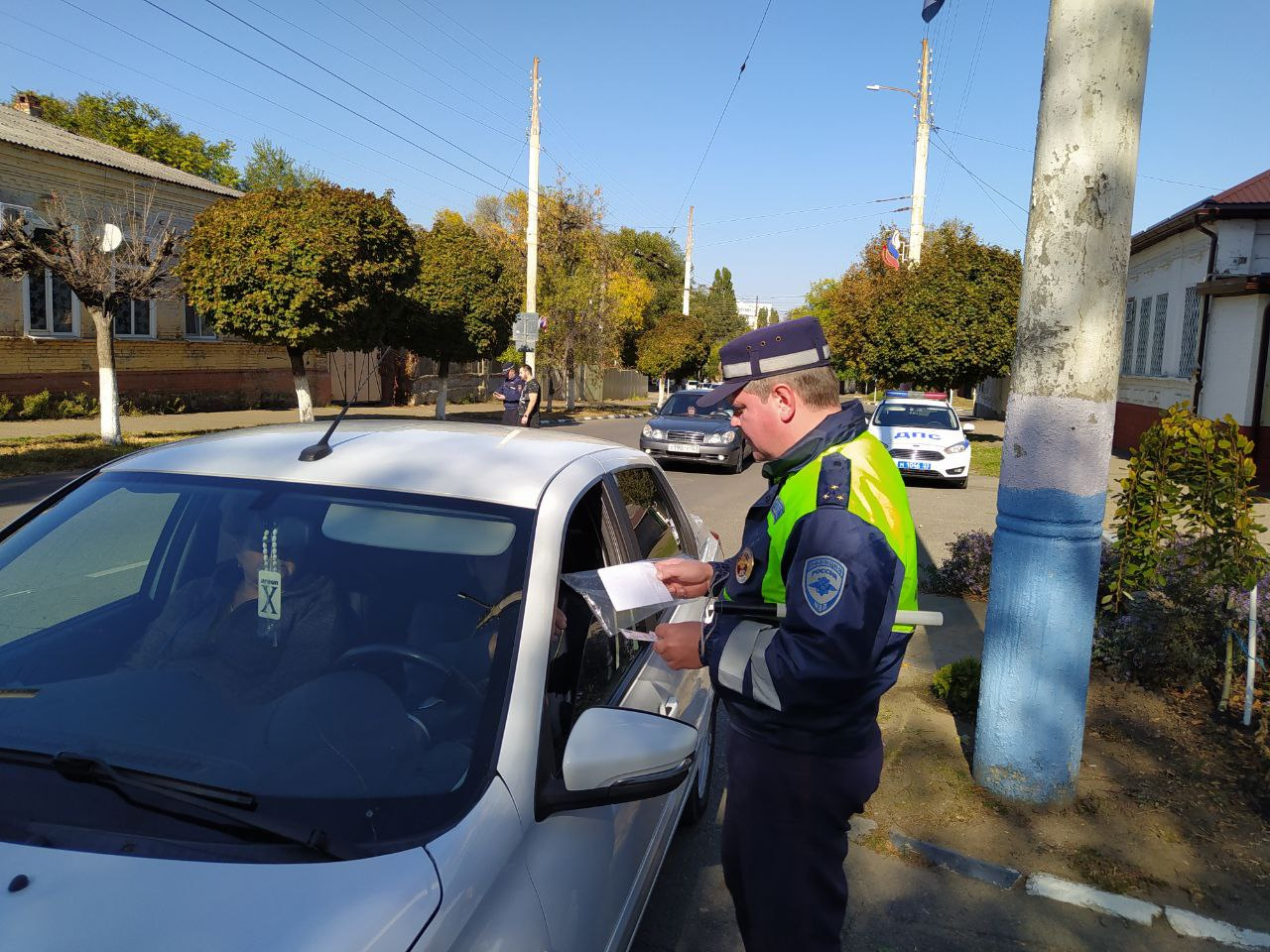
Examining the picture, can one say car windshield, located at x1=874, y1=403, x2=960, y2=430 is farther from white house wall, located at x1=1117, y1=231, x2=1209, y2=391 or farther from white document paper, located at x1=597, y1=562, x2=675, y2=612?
white document paper, located at x1=597, y1=562, x2=675, y2=612

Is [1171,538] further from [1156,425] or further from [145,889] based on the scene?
[145,889]

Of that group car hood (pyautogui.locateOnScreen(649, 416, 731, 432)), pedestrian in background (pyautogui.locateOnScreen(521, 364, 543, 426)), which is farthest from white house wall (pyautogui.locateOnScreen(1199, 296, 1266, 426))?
pedestrian in background (pyautogui.locateOnScreen(521, 364, 543, 426))

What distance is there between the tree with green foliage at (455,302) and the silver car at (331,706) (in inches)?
896

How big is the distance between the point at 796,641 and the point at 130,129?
5378 cm

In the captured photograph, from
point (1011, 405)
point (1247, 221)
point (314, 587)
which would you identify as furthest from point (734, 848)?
point (1247, 221)

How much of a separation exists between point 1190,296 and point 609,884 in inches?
829

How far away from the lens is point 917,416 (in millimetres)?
17391

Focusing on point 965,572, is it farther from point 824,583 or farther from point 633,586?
point 824,583

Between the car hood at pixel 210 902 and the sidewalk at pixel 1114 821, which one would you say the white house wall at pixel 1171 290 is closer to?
the sidewalk at pixel 1114 821

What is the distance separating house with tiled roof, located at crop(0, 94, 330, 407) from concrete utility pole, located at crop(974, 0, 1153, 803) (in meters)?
19.8

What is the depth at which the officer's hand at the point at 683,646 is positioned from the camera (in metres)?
2.39

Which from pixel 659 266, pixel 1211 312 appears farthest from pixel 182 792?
pixel 659 266

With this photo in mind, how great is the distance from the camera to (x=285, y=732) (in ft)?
6.64

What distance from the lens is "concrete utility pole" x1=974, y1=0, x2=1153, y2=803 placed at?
398 cm
